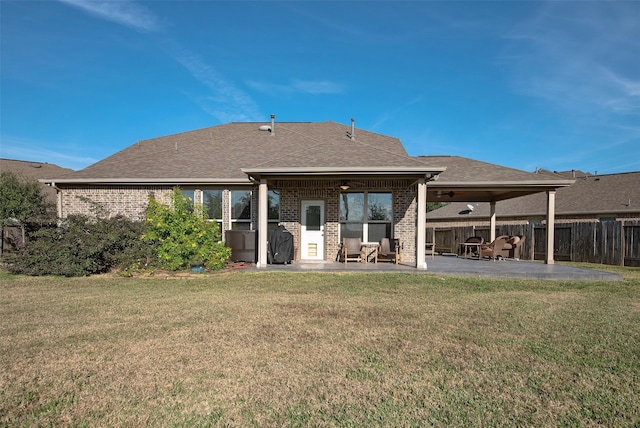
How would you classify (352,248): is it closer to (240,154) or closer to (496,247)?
(496,247)

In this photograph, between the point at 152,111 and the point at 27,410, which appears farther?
the point at 152,111

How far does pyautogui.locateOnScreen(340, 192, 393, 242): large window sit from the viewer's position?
12.6 metres

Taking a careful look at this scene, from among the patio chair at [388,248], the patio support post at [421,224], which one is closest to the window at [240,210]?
the patio chair at [388,248]

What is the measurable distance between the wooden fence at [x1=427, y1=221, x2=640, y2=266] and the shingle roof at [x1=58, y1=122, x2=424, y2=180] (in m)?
8.93

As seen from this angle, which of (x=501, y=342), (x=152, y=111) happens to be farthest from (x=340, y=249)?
(x=152, y=111)

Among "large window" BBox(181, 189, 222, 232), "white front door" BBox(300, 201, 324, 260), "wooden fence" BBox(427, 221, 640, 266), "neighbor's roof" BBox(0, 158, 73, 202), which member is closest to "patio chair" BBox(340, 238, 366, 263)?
"white front door" BBox(300, 201, 324, 260)

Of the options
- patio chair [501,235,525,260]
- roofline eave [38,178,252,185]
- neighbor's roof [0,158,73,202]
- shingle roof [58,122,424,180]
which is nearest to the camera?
shingle roof [58,122,424,180]

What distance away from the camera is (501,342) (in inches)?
176

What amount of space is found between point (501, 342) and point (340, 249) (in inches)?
327

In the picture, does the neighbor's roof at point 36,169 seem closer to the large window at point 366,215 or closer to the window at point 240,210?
the window at point 240,210

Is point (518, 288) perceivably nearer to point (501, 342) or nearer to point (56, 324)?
point (501, 342)

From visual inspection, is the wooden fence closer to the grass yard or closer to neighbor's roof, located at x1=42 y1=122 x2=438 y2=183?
neighbor's roof, located at x1=42 y1=122 x2=438 y2=183

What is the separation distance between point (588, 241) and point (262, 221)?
1558 centimetres

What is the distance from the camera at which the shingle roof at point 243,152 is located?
11.3 metres
